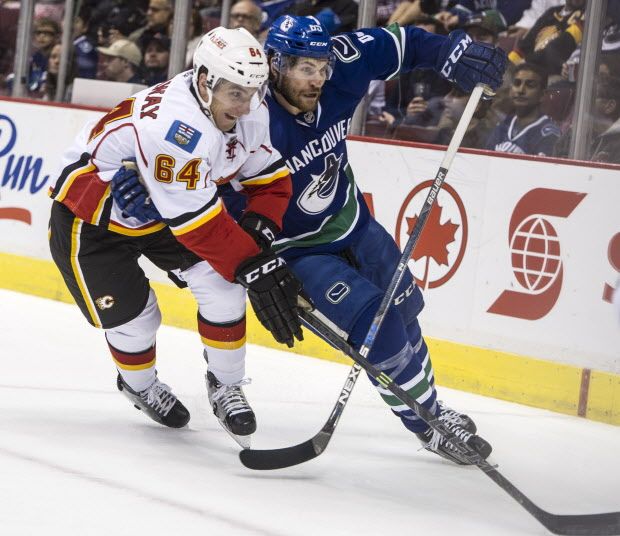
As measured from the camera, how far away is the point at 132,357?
288cm

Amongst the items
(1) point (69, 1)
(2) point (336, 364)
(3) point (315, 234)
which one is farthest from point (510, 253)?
(1) point (69, 1)

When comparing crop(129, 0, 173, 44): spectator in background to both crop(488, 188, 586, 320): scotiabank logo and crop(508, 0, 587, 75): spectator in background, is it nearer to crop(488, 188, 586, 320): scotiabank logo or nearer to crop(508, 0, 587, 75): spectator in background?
crop(508, 0, 587, 75): spectator in background

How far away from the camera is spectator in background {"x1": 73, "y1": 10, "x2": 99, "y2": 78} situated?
568 cm

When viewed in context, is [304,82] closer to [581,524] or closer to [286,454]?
[286,454]

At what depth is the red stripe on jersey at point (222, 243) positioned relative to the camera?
97.7 inches

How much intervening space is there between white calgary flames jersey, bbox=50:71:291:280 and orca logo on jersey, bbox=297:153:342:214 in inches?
5.0

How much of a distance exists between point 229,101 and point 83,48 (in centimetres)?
351

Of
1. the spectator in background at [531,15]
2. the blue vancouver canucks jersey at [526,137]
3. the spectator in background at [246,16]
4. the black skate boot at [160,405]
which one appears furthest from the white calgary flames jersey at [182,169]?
the spectator in background at [246,16]

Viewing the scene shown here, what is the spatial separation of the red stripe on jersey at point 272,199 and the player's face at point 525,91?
182 cm

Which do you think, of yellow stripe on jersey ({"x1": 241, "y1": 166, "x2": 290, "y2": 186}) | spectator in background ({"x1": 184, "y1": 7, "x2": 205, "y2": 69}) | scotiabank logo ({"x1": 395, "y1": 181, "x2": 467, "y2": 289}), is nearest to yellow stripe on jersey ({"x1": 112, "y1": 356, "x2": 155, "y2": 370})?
yellow stripe on jersey ({"x1": 241, "y1": 166, "x2": 290, "y2": 186})

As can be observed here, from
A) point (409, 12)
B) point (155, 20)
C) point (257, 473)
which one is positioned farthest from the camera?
point (155, 20)

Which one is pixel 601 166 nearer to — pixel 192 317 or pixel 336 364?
pixel 336 364

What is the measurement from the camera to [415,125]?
456 cm

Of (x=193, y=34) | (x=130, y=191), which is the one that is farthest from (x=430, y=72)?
(x=130, y=191)
